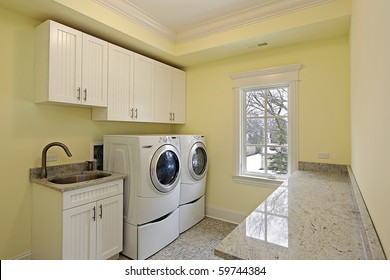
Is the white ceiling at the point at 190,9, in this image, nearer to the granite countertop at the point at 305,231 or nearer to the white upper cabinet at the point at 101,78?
the white upper cabinet at the point at 101,78

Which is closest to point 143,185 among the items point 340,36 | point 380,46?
point 380,46

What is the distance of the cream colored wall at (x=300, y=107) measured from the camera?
2385 mm

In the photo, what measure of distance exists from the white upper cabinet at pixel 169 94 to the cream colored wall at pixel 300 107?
151mm

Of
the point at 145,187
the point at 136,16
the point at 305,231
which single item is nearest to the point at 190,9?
the point at 136,16

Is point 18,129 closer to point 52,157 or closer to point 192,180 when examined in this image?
point 52,157

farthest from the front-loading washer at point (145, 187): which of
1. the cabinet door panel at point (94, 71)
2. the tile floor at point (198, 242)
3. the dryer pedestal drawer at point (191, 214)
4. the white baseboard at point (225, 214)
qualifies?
the white baseboard at point (225, 214)

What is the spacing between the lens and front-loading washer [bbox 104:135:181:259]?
2207 millimetres

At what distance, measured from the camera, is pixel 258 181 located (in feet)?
9.52

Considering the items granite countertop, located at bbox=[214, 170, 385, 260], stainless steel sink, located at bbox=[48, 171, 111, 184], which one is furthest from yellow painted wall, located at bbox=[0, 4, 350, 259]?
granite countertop, located at bbox=[214, 170, 385, 260]

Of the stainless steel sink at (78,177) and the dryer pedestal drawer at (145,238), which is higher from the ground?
the stainless steel sink at (78,177)

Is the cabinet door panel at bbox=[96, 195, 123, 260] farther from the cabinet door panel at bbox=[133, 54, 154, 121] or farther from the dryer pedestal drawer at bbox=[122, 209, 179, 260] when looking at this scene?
the cabinet door panel at bbox=[133, 54, 154, 121]

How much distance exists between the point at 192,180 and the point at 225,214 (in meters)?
0.81

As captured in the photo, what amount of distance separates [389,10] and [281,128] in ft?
7.34

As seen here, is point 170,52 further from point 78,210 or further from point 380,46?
point 380,46
